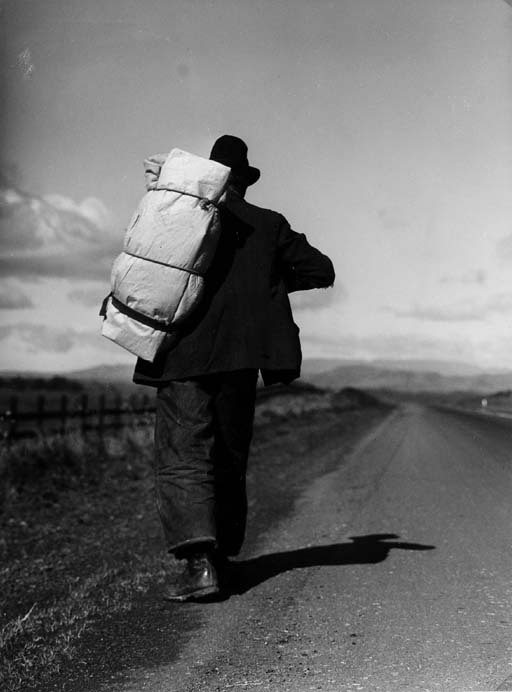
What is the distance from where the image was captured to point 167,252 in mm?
3236

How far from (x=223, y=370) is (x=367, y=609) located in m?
1.12

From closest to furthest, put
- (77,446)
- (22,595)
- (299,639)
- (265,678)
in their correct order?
(265,678)
(299,639)
(22,595)
(77,446)

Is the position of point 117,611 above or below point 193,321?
below

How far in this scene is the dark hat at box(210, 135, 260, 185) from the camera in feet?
11.7

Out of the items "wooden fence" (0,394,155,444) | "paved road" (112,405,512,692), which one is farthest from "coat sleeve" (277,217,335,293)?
"wooden fence" (0,394,155,444)

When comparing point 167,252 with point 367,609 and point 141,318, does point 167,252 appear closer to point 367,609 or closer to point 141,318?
point 141,318

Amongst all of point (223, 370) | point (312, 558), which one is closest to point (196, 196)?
point (223, 370)

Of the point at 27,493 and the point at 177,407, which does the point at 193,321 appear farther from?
the point at 27,493

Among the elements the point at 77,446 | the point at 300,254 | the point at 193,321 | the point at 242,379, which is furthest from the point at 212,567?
the point at 77,446

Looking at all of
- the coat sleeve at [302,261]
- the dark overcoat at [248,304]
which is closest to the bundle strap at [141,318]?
the dark overcoat at [248,304]

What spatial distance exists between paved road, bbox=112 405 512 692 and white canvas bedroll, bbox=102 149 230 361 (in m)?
1.19

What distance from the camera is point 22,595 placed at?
448cm

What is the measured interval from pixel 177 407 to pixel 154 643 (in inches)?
37.4

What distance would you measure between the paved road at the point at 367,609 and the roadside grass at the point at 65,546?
1.65 ft
